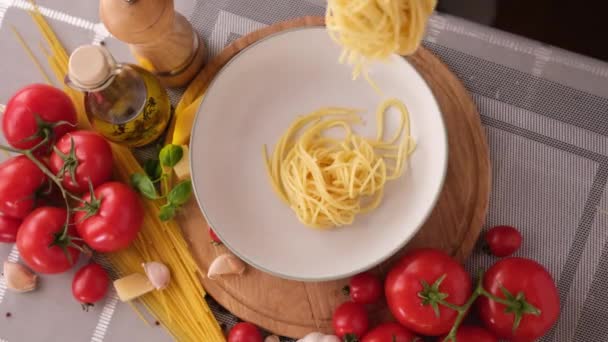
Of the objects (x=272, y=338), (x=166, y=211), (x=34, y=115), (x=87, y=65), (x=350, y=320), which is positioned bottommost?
(x=272, y=338)

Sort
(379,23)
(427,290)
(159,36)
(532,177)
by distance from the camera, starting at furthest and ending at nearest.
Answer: (532,177) < (159,36) < (427,290) < (379,23)

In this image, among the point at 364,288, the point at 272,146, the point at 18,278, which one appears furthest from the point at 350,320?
the point at 18,278

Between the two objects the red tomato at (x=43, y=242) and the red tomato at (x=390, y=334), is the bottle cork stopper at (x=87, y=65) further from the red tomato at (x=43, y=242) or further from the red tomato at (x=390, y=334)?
the red tomato at (x=390, y=334)

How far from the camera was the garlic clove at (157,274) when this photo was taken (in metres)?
1.28

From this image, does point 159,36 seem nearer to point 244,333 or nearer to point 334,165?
point 334,165

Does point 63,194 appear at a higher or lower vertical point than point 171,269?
higher

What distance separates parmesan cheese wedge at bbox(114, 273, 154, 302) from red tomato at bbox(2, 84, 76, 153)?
35 centimetres

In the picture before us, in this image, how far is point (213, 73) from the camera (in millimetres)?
1363

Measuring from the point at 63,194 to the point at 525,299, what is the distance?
94cm

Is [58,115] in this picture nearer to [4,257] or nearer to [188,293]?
[4,257]

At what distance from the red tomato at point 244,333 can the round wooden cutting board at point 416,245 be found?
2 cm

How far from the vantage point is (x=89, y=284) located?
129cm

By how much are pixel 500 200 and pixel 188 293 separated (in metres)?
0.71

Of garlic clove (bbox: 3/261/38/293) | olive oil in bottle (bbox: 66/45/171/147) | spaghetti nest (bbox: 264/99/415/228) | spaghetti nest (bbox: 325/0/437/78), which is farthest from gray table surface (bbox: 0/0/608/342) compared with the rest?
spaghetti nest (bbox: 325/0/437/78)
